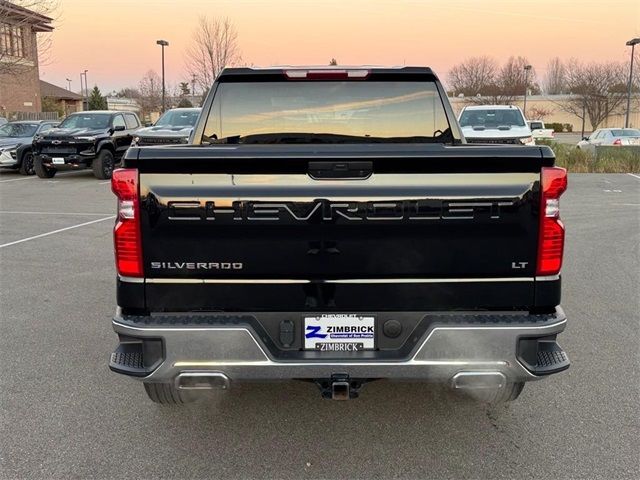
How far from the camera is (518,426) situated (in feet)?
10.9

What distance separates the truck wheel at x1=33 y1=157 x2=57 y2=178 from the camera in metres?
16.8

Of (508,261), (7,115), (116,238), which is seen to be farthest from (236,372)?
(7,115)

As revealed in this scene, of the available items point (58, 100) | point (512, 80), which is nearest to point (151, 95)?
point (58, 100)

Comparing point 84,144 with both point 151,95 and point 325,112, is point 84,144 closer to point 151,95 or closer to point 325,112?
point 325,112

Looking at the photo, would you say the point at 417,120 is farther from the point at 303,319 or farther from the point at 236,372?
the point at 236,372

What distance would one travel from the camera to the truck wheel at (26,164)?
1798cm

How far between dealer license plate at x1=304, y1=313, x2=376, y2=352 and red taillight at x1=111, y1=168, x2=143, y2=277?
84 centimetres

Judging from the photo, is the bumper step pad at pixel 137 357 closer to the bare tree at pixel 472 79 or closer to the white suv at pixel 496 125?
the white suv at pixel 496 125

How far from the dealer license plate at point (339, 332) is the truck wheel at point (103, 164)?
611 inches

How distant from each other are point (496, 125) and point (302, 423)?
518 inches

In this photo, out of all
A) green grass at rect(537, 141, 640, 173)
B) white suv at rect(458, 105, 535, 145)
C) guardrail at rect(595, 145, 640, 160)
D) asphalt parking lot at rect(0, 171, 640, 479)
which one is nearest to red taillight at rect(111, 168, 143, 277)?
asphalt parking lot at rect(0, 171, 640, 479)

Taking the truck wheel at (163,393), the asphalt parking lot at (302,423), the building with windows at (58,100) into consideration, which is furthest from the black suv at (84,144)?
the building with windows at (58,100)

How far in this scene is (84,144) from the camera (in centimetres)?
1631

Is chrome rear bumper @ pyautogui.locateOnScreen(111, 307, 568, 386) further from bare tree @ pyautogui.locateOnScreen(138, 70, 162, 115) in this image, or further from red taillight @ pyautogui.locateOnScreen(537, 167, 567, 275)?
bare tree @ pyautogui.locateOnScreen(138, 70, 162, 115)
